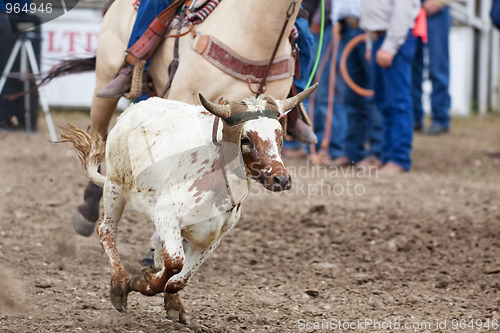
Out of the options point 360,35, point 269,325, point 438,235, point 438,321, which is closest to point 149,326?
point 269,325

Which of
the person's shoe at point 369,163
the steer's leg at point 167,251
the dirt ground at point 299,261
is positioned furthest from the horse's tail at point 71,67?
the person's shoe at point 369,163

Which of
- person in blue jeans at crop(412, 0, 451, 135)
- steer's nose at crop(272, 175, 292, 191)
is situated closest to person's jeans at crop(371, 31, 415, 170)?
person in blue jeans at crop(412, 0, 451, 135)

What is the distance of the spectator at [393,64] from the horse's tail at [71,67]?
12.5 feet

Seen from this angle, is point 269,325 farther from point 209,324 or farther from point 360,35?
point 360,35

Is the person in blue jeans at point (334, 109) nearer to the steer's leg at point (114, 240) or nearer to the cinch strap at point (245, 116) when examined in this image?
the steer's leg at point (114, 240)

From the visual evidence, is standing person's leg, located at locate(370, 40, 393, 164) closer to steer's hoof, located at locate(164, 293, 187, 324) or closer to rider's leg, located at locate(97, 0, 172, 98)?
rider's leg, located at locate(97, 0, 172, 98)

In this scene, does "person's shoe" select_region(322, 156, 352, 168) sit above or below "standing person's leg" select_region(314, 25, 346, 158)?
below

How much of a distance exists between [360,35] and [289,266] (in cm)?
431

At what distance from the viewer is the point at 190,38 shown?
448 centimetres

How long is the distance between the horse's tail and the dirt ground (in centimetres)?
95

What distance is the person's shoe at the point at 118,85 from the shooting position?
15.9 ft

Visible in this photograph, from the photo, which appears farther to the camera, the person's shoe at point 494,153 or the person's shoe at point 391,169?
the person's shoe at point 494,153

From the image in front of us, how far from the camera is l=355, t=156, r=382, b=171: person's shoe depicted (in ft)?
30.1

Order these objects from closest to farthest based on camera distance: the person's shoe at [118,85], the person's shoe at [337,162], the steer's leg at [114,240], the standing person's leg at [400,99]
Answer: the steer's leg at [114,240] → the person's shoe at [118,85] → the standing person's leg at [400,99] → the person's shoe at [337,162]
